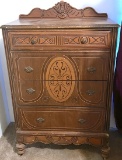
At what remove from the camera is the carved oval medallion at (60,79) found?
1290mm

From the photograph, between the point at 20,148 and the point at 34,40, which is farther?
the point at 20,148

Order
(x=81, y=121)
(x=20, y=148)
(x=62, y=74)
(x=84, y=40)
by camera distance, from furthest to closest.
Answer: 1. (x=20, y=148)
2. (x=81, y=121)
3. (x=62, y=74)
4. (x=84, y=40)

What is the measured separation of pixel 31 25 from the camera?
3.94ft

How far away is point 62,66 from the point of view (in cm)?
130

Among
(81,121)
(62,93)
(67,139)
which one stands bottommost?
(67,139)

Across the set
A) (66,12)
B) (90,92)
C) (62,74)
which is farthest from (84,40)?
(66,12)

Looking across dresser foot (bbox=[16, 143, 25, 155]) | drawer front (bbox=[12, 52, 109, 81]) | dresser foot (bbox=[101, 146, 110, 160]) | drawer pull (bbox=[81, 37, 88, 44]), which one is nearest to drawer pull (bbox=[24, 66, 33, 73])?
drawer front (bbox=[12, 52, 109, 81])

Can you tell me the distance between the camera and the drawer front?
1.26 m

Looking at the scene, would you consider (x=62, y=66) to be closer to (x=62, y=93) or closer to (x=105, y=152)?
(x=62, y=93)

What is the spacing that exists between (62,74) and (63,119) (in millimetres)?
385

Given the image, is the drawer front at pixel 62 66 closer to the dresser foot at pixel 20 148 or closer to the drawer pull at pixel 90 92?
the drawer pull at pixel 90 92

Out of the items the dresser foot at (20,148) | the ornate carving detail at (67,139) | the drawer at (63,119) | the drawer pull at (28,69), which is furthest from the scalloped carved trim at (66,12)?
the dresser foot at (20,148)

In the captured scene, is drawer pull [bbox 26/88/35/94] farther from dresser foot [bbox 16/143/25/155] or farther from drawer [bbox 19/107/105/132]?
dresser foot [bbox 16/143/25/155]

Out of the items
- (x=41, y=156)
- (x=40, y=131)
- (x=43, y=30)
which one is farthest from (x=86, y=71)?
(x=41, y=156)
